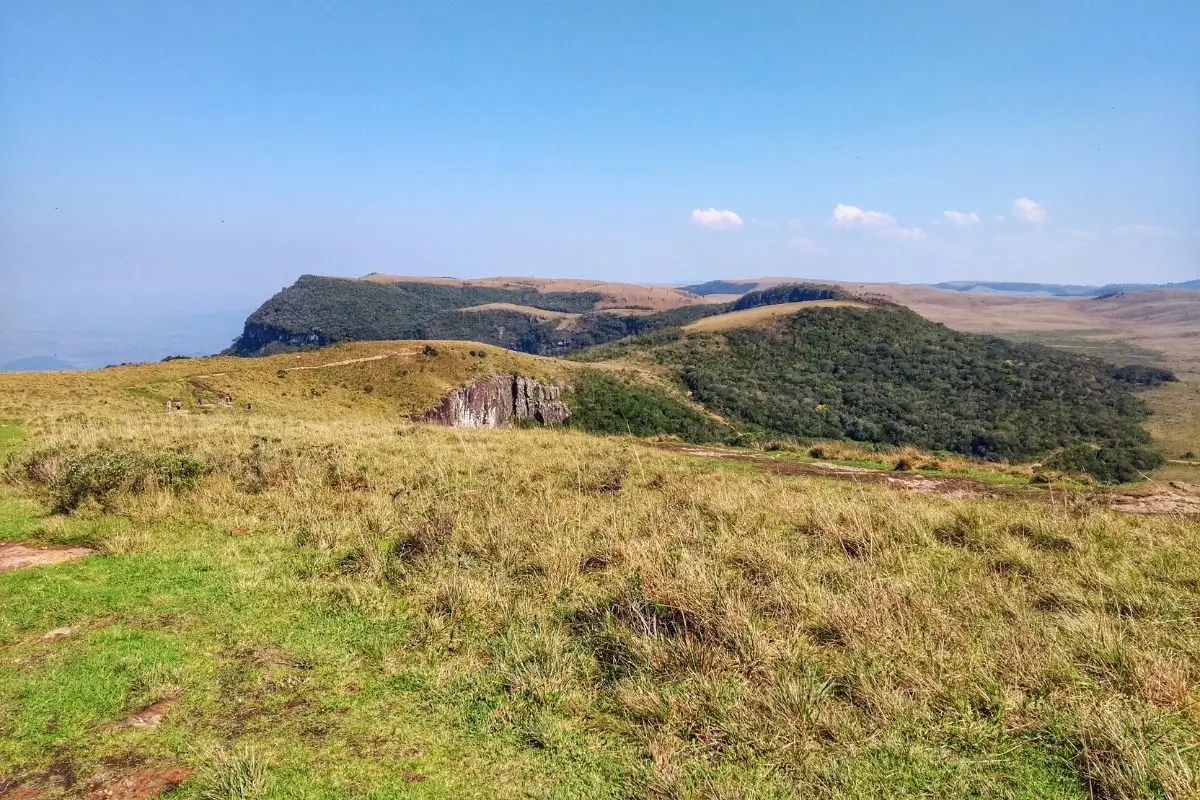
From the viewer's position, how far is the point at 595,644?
491 centimetres

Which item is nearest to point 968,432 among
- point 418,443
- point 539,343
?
point 418,443

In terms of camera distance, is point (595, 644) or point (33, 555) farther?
point (33, 555)

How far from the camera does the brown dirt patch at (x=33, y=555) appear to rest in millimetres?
6543

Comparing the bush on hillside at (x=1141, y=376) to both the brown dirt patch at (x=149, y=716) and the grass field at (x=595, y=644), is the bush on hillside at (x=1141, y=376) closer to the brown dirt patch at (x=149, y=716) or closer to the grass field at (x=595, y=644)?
the grass field at (x=595, y=644)

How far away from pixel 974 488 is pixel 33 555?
15.5m

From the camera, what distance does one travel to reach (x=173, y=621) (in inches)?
209

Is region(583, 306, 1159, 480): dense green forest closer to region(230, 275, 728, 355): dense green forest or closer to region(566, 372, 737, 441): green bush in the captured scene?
region(566, 372, 737, 441): green bush

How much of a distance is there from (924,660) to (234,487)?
9.95m

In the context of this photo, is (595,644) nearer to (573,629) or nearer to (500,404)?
(573,629)

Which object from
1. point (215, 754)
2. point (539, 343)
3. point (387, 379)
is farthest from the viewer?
point (539, 343)

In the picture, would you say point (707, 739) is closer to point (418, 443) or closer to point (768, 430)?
point (418, 443)

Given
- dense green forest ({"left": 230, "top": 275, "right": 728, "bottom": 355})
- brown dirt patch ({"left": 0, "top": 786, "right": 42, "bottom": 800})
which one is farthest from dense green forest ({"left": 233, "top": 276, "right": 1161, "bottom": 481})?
dense green forest ({"left": 230, "top": 275, "right": 728, "bottom": 355})

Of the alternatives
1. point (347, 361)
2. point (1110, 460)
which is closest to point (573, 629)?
point (347, 361)

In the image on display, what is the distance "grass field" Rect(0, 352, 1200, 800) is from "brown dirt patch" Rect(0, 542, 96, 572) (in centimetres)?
20
